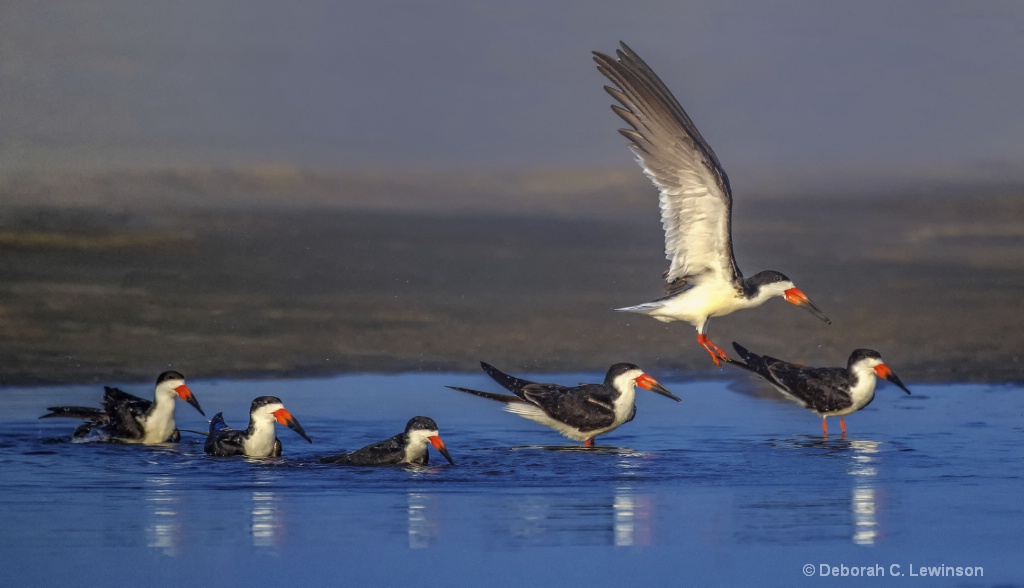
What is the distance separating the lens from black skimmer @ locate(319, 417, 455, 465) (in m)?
10.2

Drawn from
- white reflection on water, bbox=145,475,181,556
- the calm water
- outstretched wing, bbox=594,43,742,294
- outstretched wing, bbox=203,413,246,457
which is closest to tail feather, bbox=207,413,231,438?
outstretched wing, bbox=203,413,246,457

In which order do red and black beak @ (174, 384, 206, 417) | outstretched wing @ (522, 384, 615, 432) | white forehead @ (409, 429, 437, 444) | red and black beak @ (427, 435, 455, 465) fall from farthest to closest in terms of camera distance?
1. red and black beak @ (174, 384, 206, 417)
2. outstretched wing @ (522, 384, 615, 432)
3. white forehead @ (409, 429, 437, 444)
4. red and black beak @ (427, 435, 455, 465)

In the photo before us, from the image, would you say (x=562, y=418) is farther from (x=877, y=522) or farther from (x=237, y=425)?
(x=877, y=522)

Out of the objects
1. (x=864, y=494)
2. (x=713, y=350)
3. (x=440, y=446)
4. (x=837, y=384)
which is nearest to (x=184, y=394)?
(x=440, y=446)

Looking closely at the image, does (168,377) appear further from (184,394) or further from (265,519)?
(265,519)

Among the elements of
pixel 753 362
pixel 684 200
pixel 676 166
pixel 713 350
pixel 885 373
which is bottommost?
pixel 885 373

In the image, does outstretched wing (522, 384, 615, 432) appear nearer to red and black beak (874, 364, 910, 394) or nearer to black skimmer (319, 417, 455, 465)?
black skimmer (319, 417, 455, 465)

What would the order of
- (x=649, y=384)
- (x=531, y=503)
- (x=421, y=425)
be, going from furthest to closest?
(x=649, y=384)
(x=421, y=425)
(x=531, y=503)

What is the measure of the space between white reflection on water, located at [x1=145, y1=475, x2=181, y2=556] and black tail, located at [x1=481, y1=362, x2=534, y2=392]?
3.29m

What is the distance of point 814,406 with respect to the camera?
12.5 m

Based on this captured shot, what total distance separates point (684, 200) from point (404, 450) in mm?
3144

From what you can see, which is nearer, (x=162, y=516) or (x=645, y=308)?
(x=162, y=516)

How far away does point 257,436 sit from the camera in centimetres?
1066

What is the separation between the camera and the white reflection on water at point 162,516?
24.7ft
